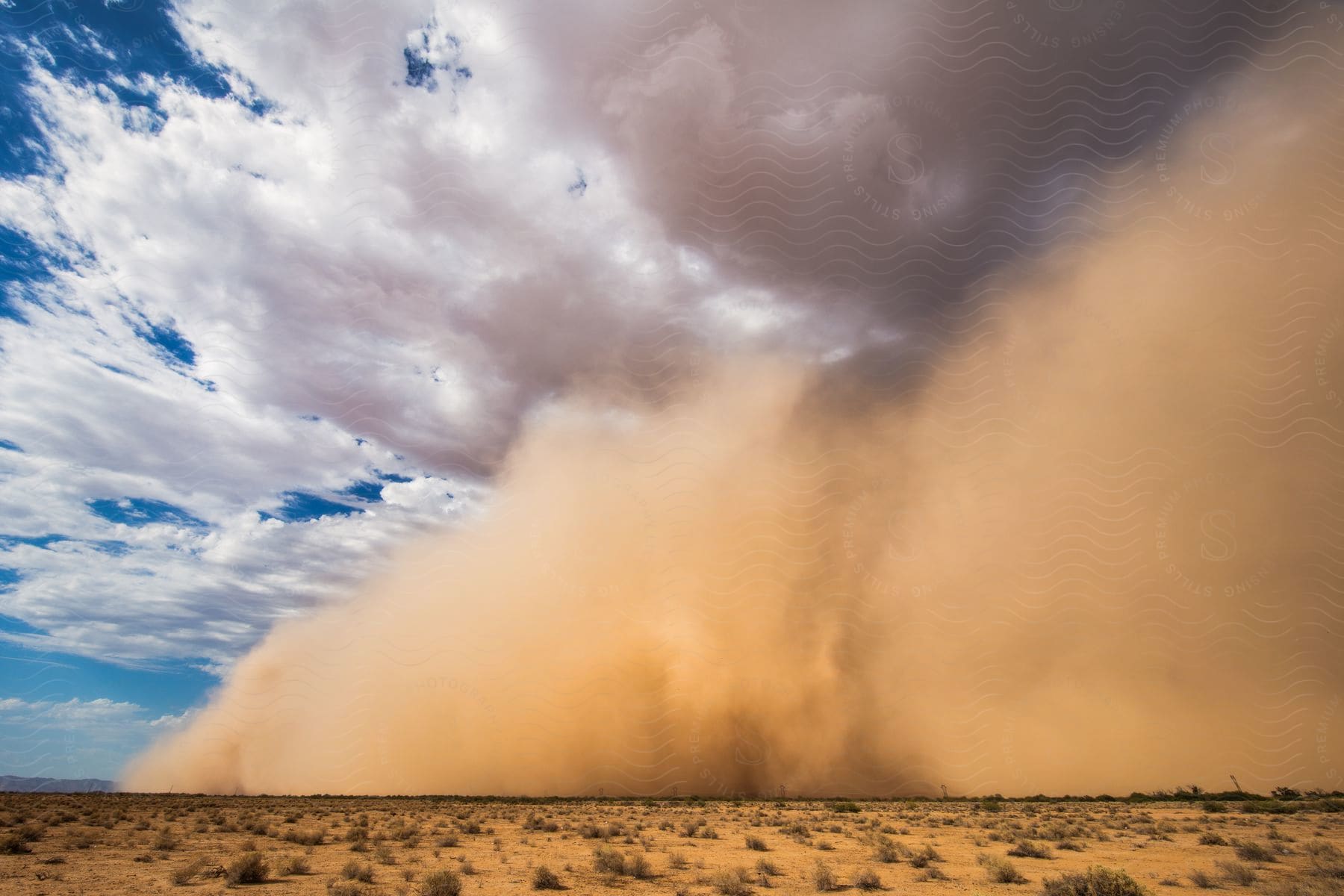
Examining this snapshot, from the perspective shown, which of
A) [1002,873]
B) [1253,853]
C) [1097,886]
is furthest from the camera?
[1253,853]

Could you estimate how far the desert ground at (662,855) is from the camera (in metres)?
15.3

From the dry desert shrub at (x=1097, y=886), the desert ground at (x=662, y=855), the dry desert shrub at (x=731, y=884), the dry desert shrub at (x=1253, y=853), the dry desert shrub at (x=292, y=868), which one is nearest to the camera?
the dry desert shrub at (x=1097, y=886)

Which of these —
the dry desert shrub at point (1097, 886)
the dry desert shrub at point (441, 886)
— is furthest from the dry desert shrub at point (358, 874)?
the dry desert shrub at point (1097, 886)

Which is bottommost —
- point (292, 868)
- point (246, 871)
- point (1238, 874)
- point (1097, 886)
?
point (292, 868)

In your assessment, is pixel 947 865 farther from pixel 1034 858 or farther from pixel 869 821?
pixel 869 821

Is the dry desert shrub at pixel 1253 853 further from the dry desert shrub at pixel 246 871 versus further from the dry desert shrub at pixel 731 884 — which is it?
the dry desert shrub at pixel 246 871

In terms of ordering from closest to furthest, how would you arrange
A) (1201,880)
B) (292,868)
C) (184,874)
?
(184,874)
(1201,880)
(292,868)

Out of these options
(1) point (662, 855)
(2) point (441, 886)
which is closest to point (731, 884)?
(2) point (441, 886)

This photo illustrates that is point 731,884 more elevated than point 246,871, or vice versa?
point 731,884

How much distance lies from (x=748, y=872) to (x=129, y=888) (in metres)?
16.4

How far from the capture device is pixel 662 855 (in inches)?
837

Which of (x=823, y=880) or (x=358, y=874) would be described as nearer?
(x=823, y=880)

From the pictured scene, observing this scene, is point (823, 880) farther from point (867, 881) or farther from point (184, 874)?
point (184, 874)

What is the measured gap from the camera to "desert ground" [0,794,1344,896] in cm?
1533
